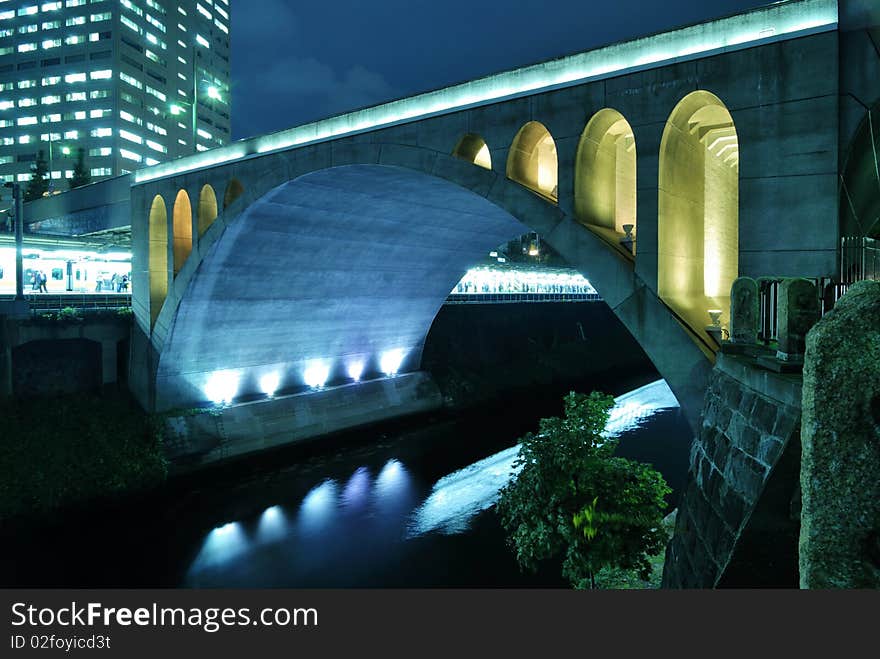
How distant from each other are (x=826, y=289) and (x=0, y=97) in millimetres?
125904

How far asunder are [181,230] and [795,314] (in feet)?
91.6

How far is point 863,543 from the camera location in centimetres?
476

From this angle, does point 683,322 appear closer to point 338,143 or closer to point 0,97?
point 338,143

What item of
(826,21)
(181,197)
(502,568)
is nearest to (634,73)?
(826,21)

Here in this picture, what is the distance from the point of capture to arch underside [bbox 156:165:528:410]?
25.7 m

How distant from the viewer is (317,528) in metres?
22.0

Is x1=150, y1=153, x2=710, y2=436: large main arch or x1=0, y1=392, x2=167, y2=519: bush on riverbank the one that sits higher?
x1=150, y1=153, x2=710, y2=436: large main arch

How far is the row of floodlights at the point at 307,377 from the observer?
3142 centimetres

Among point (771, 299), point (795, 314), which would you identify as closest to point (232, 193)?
point (771, 299)

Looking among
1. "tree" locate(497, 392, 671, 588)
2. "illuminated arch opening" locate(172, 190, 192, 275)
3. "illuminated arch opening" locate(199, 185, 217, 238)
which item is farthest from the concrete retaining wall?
"tree" locate(497, 392, 671, 588)

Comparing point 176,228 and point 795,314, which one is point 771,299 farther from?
point 176,228

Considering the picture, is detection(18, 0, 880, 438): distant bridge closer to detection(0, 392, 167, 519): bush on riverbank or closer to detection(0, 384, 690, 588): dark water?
detection(0, 392, 167, 519): bush on riverbank

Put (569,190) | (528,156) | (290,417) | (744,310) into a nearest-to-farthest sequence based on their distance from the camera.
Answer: (744,310) < (569,190) < (528,156) < (290,417)

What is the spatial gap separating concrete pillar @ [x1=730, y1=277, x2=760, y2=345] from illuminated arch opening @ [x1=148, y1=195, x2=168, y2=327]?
27.1 m
